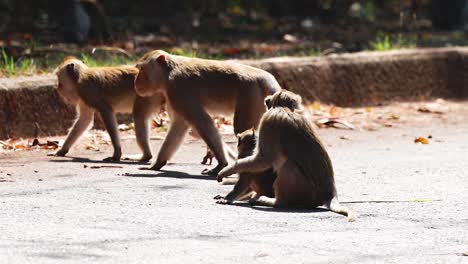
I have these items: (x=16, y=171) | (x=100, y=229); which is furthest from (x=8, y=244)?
(x=16, y=171)

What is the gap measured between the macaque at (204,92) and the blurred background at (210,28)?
2.65 m

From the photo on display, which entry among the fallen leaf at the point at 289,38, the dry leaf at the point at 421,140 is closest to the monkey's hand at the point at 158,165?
the dry leaf at the point at 421,140

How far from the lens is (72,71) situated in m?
10.2

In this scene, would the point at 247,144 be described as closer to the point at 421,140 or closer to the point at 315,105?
the point at 421,140

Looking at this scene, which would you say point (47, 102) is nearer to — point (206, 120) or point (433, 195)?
point (206, 120)

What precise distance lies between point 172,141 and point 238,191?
1.94 m

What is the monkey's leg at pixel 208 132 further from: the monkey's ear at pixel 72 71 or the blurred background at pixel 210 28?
the blurred background at pixel 210 28

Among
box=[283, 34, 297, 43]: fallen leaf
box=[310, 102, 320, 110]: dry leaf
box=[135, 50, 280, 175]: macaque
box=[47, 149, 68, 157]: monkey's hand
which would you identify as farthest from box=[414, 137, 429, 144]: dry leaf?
box=[283, 34, 297, 43]: fallen leaf

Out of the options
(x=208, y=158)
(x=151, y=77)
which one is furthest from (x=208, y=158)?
(x=151, y=77)

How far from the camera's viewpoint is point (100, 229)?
20.4ft

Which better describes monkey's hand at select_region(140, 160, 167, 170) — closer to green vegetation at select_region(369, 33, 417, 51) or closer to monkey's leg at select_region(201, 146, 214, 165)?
monkey's leg at select_region(201, 146, 214, 165)

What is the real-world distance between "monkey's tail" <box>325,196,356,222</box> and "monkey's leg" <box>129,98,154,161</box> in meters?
3.01

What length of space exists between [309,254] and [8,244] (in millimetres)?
1531

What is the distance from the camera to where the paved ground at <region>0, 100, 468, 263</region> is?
18.7 ft
